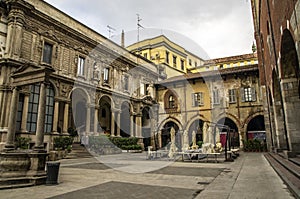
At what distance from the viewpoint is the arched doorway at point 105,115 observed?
24.2 metres

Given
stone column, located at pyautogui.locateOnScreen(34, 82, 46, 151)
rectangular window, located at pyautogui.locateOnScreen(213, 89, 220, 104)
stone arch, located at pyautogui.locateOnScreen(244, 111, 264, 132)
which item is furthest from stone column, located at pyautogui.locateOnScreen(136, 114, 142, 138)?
stone column, located at pyautogui.locateOnScreen(34, 82, 46, 151)

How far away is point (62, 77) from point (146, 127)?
13.8 meters

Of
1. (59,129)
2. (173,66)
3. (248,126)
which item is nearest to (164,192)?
(59,129)

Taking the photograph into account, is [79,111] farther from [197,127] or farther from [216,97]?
[216,97]

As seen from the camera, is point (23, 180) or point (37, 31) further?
point (37, 31)

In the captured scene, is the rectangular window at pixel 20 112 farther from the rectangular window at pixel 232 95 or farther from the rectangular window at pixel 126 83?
the rectangular window at pixel 232 95

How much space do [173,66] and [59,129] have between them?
22.1 metres

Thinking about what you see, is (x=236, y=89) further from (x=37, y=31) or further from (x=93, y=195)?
(x=93, y=195)

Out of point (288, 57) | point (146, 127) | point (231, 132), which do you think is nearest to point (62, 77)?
point (146, 127)

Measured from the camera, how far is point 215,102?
2603 centimetres

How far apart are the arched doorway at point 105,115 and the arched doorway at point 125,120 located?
163 cm

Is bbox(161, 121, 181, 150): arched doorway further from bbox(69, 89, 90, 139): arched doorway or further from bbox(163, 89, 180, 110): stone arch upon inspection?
bbox(69, 89, 90, 139): arched doorway

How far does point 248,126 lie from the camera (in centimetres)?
2434

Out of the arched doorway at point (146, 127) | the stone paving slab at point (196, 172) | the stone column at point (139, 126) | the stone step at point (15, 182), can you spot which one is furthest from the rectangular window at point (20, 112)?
the arched doorway at point (146, 127)
